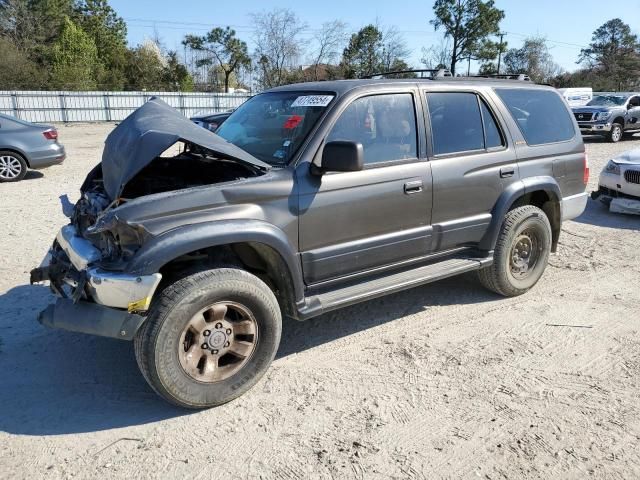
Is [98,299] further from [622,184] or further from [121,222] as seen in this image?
[622,184]

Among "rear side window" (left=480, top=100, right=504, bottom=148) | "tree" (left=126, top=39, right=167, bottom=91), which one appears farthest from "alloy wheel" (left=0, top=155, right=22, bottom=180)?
"tree" (left=126, top=39, right=167, bottom=91)

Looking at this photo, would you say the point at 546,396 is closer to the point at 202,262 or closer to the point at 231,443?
the point at 231,443

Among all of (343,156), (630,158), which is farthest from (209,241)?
(630,158)

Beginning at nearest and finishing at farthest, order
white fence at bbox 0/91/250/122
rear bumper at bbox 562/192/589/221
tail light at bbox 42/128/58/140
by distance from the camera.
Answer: rear bumper at bbox 562/192/589/221 → tail light at bbox 42/128/58/140 → white fence at bbox 0/91/250/122

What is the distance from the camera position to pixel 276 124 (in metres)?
4.07

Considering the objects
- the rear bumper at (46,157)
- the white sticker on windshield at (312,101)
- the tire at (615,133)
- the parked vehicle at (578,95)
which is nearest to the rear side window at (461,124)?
the white sticker on windshield at (312,101)

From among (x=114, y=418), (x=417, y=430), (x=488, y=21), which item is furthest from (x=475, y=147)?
(x=488, y=21)

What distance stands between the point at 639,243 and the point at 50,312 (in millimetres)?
6847

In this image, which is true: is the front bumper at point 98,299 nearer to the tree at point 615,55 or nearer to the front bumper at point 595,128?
the front bumper at point 595,128

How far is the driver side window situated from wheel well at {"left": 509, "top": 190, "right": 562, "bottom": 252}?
1.61 metres

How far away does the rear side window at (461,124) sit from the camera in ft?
14.2

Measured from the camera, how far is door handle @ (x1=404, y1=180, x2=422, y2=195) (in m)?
4.04

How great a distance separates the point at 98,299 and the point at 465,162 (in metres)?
2.98

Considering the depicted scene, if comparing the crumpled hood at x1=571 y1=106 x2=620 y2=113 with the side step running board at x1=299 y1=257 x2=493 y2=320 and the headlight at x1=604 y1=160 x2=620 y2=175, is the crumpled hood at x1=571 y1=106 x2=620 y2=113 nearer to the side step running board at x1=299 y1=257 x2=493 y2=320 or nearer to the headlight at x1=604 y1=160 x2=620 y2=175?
the headlight at x1=604 y1=160 x2=620 y2=175
